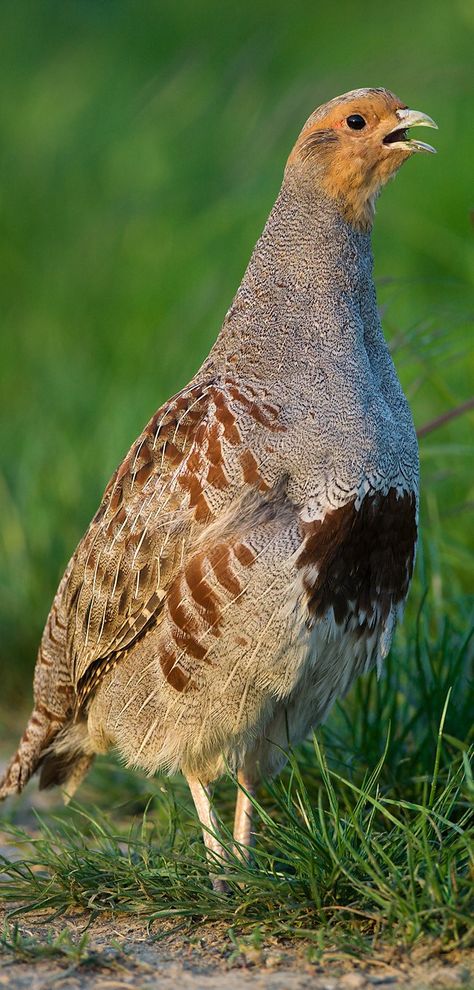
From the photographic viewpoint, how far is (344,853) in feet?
9.22

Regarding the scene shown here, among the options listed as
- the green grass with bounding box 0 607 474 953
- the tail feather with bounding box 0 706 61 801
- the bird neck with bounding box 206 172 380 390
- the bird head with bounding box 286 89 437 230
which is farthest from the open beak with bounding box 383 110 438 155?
the tail feather with bounding box 0 706 61 801

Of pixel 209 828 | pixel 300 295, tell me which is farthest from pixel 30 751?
pixel 300 295

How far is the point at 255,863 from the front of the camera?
3078 mm

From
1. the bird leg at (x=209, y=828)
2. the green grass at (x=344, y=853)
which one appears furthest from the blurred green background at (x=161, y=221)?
the bird leg at (x=209, y=828)

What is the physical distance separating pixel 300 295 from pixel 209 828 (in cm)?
134

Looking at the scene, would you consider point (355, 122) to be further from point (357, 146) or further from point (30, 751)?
point (30, 751)

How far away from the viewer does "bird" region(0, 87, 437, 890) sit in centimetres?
285

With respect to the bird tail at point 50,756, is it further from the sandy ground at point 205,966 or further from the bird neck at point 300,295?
the bird neck at point 300,295

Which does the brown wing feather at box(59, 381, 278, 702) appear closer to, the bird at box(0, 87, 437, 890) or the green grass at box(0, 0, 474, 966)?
the bird at box(0, 87, 437, 890)

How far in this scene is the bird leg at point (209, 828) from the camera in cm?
296

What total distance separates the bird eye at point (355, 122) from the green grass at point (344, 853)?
57.5 inches

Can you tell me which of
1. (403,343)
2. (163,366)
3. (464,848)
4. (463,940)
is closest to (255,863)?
(464,848)

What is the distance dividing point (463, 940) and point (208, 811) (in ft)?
3.15

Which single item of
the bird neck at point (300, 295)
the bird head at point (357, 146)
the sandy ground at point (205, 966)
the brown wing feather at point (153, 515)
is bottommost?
the sandy ground at point (205, 966)
